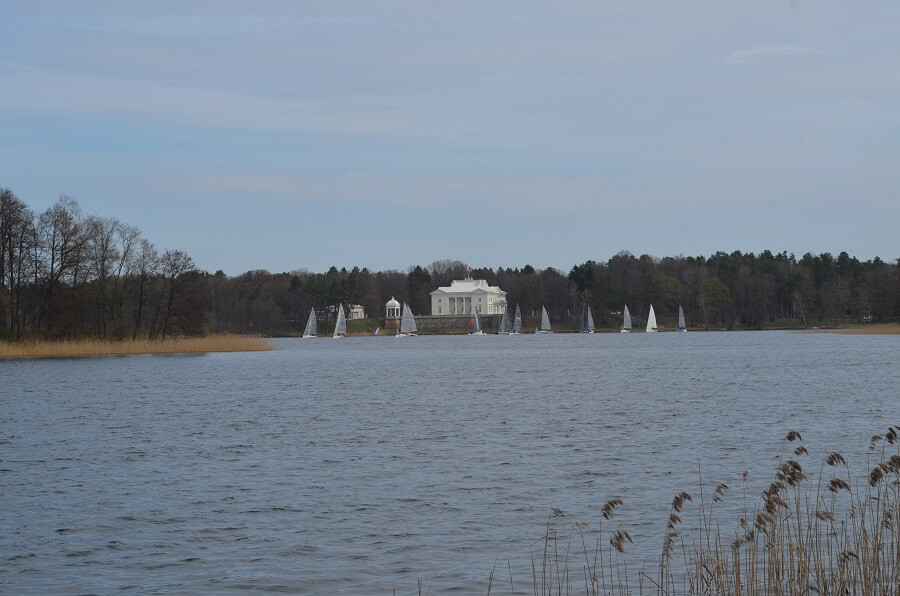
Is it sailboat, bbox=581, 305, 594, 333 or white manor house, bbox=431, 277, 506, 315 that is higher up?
white manor house, bbox=431, 277, 506, 315

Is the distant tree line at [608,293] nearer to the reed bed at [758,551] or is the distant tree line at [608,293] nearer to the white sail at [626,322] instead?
the white sail at [626,322]

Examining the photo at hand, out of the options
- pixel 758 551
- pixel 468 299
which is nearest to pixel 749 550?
pixel 758 551

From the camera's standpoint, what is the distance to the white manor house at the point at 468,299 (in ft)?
610

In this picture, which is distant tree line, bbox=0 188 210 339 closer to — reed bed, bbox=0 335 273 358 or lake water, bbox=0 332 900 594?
reed bed, bbox=0 335 273 358

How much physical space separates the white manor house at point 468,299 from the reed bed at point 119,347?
101729 mm

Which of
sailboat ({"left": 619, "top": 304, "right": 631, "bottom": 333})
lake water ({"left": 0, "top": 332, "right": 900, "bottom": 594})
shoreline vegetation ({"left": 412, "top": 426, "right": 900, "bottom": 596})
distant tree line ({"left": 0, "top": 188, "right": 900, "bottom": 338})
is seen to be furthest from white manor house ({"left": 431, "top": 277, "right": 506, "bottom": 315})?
shoreline vegetation ({"left": 412, "top": 426, "right": 900, "bottom": 596})

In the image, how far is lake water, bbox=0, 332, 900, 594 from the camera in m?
12.3

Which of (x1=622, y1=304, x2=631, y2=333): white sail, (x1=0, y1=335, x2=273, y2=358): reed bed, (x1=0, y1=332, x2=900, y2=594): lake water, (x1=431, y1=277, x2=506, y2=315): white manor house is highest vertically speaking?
(x1=431, y1=277, x2=506, y2=315): white manor house

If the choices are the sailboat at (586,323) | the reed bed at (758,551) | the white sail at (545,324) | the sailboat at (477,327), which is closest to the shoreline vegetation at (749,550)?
the reed bed at (758,551)

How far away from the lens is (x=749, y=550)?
11.6 meters

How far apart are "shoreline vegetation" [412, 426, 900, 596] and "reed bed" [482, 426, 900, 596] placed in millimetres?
18

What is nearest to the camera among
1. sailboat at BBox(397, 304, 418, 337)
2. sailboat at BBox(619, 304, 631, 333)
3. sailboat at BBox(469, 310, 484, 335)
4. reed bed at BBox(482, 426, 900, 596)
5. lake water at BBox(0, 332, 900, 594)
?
reed bed at BBox(482, 426, 900, 596)

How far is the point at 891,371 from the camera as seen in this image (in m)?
47.7

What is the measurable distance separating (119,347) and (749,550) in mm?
63446
